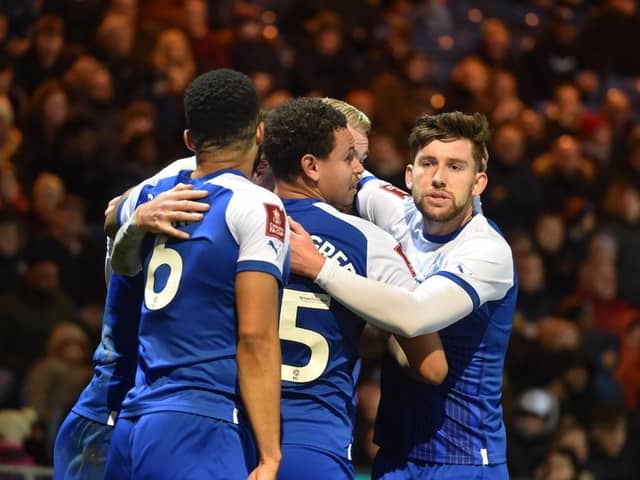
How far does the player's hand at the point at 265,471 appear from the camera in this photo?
3957mm

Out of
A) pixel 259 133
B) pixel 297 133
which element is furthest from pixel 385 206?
pixel 259 133

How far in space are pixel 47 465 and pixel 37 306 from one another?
1423mm

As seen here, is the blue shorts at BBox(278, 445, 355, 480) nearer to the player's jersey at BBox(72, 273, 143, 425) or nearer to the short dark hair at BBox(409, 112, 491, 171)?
the player's jersey at BBox(72, 273, 143, 425)

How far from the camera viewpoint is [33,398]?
8.36 meters

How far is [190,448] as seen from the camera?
4.00 meters

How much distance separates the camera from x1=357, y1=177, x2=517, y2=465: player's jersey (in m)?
4.89

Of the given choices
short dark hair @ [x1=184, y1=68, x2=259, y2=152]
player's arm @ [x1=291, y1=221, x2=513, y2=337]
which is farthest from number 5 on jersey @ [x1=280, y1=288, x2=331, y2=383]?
short dark hair @ [x1=184, y1=68, x2=259, y2=152]

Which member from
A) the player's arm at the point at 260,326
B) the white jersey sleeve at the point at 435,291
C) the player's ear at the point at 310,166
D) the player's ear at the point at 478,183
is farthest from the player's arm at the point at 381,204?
the player's arm at the point at 260,326

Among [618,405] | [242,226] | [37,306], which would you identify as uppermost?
[242,226]

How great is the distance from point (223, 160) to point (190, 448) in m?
0.90

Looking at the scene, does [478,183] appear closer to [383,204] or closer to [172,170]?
[383,204]

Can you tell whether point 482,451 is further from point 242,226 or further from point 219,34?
point 219,34

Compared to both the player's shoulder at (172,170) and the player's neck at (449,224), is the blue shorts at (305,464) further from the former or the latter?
the player's neck at (449,224)

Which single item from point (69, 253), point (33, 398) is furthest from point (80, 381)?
point (69, 253)
